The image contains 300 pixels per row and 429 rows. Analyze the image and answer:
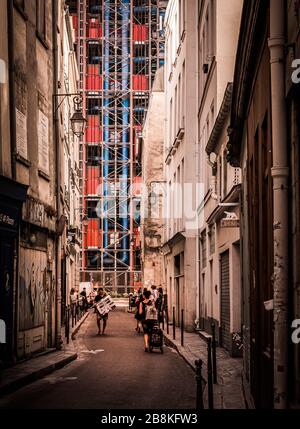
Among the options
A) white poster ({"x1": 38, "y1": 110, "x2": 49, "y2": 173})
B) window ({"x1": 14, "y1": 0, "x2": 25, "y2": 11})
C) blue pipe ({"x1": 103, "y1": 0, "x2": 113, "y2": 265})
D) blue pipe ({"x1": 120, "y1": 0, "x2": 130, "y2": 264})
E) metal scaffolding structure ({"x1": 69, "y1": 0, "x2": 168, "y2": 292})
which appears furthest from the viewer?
blue pipe ({"x1": 120, "y1": 0, "x2": 130, "y2": 264})

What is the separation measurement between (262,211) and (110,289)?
65.3 meters

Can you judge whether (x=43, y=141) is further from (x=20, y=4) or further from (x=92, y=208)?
(x=92, y=208)

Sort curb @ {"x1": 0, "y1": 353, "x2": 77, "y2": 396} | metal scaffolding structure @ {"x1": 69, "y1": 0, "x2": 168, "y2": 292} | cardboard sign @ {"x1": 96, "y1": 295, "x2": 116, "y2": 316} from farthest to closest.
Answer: metal scaffolding structure @ {"x1": 69, "y1": 0, "x2": 168, "y2": 292}
cardboard sign @ {"x1": 96, "y1": 295, "x2": 116, "y2": 316}
curb @ {"x1": 0, "y1": 353, "x2": 77, "y2": 396}

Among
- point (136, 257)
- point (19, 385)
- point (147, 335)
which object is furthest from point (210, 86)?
point (136, 257)

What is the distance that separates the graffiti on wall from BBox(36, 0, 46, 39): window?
220 inches

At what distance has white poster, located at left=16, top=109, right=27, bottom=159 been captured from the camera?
18.2 m

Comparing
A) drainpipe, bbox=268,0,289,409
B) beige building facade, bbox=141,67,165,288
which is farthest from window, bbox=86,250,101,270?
drainpipe, bbox=268,0,289,409

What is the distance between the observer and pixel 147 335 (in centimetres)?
2317

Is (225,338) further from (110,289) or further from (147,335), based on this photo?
(110,289)

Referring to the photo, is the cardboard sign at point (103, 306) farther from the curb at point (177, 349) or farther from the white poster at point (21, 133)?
the white poster at point (21, 133)

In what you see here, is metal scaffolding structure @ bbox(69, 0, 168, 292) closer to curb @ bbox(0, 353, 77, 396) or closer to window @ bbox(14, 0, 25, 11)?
curb @ bbox(0, 353, 77, 396)

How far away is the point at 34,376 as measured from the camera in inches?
629

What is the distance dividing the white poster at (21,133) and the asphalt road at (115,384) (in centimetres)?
478

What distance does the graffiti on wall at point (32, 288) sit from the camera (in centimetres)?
1875
